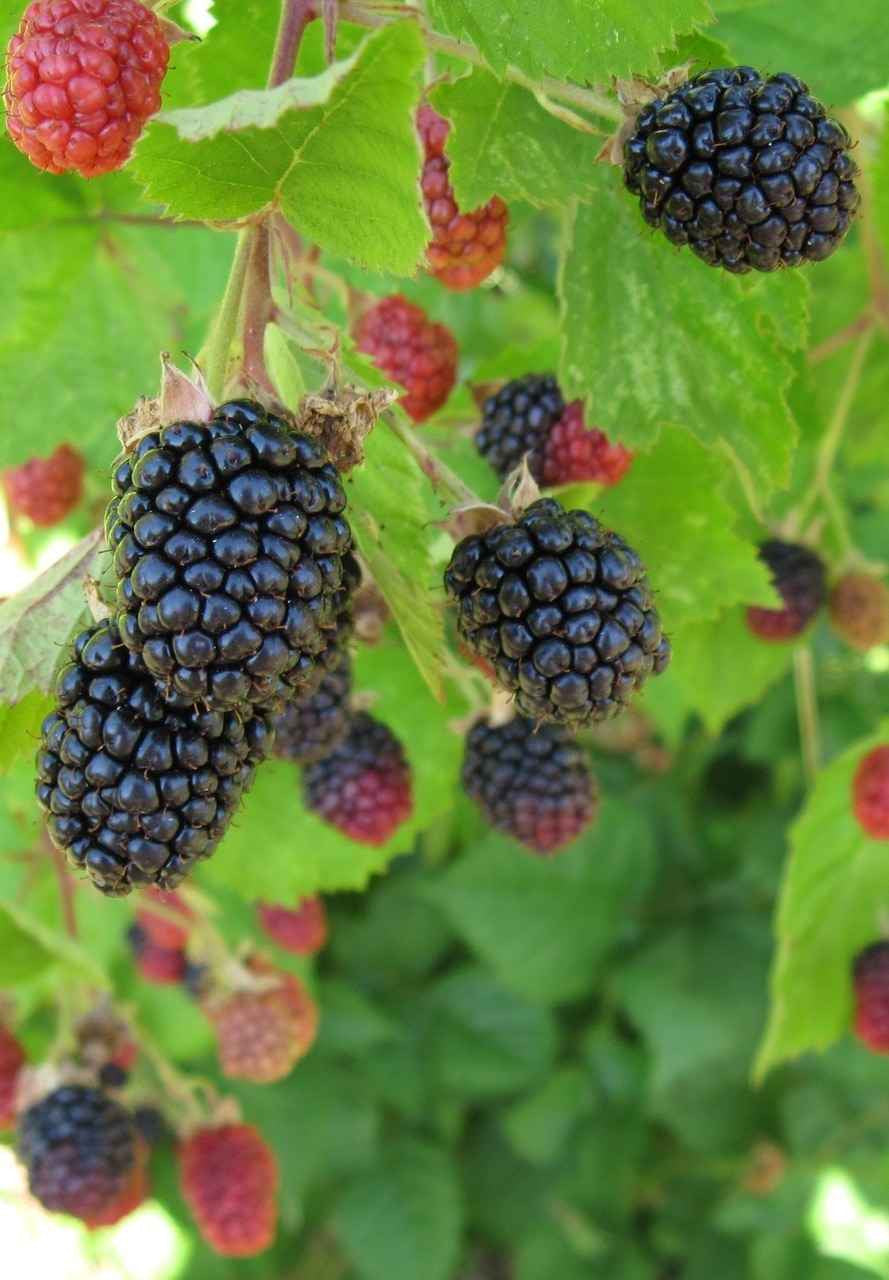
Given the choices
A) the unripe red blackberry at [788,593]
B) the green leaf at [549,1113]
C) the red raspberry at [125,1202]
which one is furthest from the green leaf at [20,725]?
the green leaf at [549,1113]

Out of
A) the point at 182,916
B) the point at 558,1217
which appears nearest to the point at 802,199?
the point at 182,916

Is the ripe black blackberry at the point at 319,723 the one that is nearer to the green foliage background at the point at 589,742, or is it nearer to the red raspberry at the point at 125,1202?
the green foliage background at the point at 589,742

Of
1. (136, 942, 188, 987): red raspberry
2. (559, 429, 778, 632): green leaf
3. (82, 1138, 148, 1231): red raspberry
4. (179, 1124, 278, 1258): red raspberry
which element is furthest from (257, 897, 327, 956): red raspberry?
(559, 429, 778, 632): green leaf

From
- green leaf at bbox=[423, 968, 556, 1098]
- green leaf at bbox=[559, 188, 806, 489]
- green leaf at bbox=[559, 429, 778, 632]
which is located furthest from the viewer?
green leaf at bbox=[423, 968, 556, 1098]

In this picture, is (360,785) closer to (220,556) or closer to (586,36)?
(220,556)

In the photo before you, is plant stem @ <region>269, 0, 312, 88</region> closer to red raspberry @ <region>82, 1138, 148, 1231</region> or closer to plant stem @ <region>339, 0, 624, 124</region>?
plant stem @ <region>339, 0, 624, 124</region>

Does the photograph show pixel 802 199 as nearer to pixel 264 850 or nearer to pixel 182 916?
pixel 264 850
